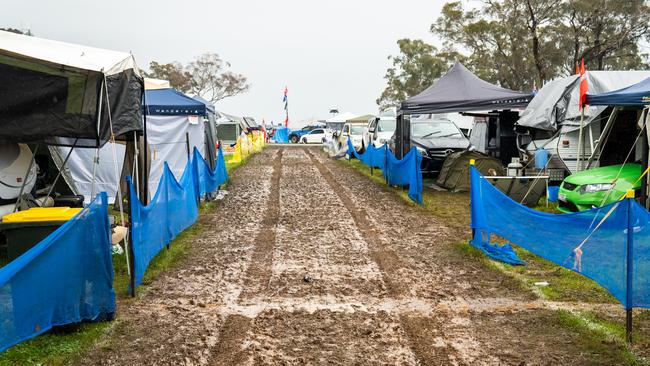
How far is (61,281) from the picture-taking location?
5176 mm

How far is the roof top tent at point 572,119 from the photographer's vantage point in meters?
12.2

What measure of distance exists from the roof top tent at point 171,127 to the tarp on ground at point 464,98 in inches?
220

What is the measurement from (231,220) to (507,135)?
8.88m

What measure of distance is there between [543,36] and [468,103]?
106ft

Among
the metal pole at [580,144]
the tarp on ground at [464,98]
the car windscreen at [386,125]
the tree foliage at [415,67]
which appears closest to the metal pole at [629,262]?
the metal pole at [580,144]

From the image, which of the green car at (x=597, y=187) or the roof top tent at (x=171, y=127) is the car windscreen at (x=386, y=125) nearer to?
the roof top tent at (x=171, y=127)

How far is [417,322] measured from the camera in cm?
585

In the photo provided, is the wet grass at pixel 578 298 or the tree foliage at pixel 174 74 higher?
the tree foliage at pixel 174 74

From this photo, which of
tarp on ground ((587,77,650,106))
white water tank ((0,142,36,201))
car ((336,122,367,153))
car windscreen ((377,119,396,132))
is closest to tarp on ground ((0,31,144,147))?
white water tank ((0,142,36,201))

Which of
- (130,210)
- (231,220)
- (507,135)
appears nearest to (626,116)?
(507,135)

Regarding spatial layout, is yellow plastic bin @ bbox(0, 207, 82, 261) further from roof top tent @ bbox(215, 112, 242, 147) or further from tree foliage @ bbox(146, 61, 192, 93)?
tree foliage @ bbox(146, 61, 192, 93)

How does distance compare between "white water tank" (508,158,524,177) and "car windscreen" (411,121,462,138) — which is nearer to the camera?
"white water tank" (508,158,524,177)

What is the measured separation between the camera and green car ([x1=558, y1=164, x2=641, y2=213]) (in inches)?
397

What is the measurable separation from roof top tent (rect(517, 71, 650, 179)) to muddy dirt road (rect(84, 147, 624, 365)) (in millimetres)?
4028
